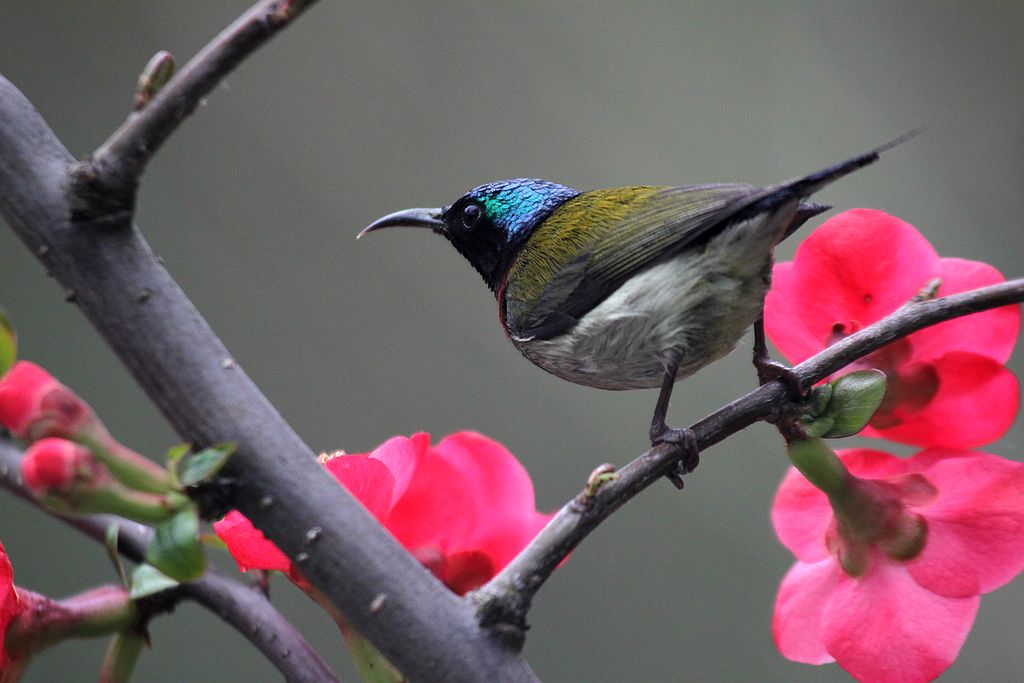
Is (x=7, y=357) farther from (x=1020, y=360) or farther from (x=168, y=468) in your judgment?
(x=1020, y=360)

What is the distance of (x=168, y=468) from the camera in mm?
438

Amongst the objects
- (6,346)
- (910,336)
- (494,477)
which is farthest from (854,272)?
(6,346)

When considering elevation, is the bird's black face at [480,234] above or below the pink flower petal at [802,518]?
above

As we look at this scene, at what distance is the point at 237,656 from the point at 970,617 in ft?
6.80

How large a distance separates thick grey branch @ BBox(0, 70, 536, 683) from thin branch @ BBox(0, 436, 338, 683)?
0.48ft

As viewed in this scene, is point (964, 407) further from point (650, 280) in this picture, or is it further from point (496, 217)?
point (496, 217)

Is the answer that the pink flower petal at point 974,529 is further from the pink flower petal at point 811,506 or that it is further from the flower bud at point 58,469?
the flower bud at point 58,469

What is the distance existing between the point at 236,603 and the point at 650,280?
418 millimetres

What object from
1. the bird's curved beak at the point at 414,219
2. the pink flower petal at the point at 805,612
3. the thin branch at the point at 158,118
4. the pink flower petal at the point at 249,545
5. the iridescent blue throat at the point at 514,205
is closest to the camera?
the thin branch at the point at 158,118

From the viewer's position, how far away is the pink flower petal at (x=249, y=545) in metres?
0.50

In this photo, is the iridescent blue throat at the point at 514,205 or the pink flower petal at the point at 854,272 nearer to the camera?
the pink flower petal at the point at 854,272

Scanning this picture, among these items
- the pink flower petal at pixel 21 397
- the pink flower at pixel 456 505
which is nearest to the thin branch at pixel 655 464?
the pink flower at pixel 456 505

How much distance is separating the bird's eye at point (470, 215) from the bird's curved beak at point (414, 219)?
2cm

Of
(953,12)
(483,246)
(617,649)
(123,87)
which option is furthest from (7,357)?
(953,12)
